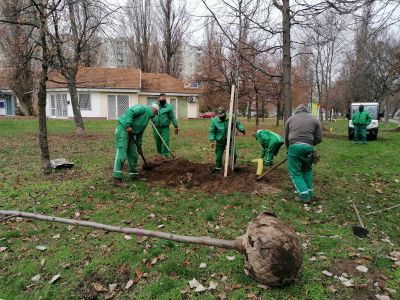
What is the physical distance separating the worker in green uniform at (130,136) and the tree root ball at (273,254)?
12.9 ft

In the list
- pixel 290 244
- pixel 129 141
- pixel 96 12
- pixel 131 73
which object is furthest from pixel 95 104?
pixel 290 244

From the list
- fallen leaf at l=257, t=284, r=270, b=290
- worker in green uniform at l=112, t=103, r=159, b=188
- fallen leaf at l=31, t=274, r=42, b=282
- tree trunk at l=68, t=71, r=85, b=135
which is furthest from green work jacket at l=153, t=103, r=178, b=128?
tree trunk at l=68, t=71, r=85, b=135

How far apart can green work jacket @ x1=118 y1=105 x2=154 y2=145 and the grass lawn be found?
1.31 metres

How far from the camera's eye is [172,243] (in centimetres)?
438

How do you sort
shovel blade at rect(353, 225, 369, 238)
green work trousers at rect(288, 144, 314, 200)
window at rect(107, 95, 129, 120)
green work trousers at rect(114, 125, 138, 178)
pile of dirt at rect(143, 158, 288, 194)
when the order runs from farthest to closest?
window at rect(107, 95, 129, 120) < green work trousers at rect(114, 125, 138, 178) < pile of dirt at rect(143, 158, 288, 194) < green work trousers at rect(288, 144, 314, 200) < shovel blade at rect(353, 225, 369, 238)

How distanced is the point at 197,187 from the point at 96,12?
10.1 meters

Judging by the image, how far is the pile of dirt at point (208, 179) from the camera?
6.68 meters

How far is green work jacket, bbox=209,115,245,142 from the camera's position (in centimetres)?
771

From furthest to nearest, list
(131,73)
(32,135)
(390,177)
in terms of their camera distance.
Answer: (131,73), (32,135), (390,177)

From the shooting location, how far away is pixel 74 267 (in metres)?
3.90

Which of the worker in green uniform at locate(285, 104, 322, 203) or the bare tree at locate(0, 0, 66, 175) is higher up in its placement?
the bare tree at locate(0, 0, 66, 175)

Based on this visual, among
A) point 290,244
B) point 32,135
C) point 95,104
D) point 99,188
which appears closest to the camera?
point 290,244

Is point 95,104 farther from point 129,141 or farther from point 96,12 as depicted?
point 129,141

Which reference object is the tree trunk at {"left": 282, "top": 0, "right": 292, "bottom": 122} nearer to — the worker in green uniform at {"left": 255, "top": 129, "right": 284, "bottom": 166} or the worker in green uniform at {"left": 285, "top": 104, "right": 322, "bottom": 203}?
the worker in green uniform at {"left": 255, "top": 129, "right": 284, "bottom": 166}
